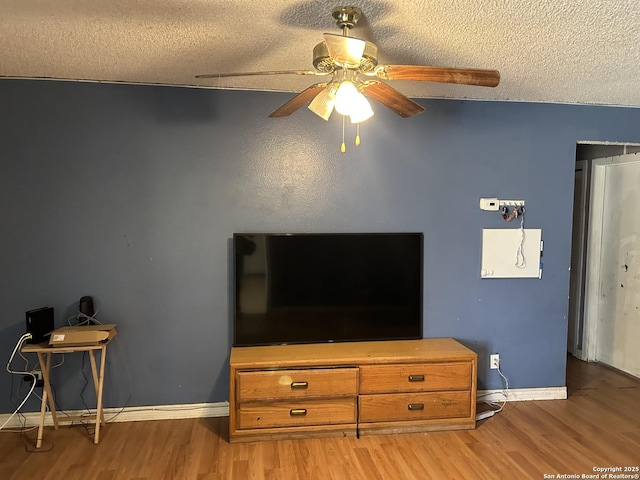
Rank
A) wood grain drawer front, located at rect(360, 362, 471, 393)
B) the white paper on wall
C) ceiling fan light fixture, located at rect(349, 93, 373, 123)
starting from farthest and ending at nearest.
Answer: the white paper on wall, wood grain drawer front, located at rect(360, 362, 471, 393), ceiling fan light fixture, located at rect(349, 93, 373, 123)

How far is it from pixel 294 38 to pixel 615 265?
3642mm

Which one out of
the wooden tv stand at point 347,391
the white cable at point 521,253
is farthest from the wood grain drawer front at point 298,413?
the white cable at point 521,253

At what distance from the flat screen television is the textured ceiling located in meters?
1.10

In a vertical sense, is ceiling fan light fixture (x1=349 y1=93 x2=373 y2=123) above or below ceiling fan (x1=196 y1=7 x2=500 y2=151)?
below

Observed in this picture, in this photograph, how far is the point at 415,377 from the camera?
290cm

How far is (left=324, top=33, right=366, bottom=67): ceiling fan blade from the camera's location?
157cm

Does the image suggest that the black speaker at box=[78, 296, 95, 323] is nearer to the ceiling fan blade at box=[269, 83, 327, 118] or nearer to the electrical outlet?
the ceiling fan blade at box=[269, 83, 327, 118]

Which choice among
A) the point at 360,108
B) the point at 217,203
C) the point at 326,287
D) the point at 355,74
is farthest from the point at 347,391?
the point at 355,74

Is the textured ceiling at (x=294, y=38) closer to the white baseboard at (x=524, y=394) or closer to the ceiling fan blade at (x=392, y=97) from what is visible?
the ceiling fan blade at (x=392, y=97)

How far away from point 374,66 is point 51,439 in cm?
296

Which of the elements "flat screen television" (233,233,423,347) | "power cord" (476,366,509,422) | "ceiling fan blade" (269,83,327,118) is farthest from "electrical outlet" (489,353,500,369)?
"ceiling fan blade" (269,83,327,118)

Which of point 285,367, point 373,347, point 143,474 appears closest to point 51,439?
point 143,474

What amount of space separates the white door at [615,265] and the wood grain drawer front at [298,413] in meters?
2.84

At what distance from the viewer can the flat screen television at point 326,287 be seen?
10.1ft
